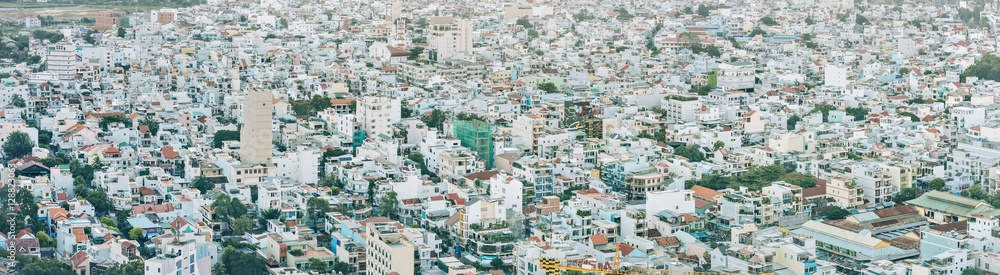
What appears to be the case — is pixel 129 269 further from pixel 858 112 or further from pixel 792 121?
pixel 858 112

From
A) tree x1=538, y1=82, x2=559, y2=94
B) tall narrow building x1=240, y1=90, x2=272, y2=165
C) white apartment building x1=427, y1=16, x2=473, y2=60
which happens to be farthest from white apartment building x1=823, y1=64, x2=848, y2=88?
tall narrow building x1=240, y1=90, x2=272, y2=165

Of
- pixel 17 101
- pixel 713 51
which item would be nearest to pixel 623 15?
pixel 713 51

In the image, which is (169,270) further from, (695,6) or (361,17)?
(695,6)

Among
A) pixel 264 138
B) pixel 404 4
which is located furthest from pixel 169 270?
pixel 404 4

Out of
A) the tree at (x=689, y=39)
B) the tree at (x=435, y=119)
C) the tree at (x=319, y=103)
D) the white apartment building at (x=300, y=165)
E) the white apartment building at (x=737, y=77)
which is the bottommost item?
the white apartment building at (x=300, y=165)

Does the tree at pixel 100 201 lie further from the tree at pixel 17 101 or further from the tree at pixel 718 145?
the tree at pixel 718 145

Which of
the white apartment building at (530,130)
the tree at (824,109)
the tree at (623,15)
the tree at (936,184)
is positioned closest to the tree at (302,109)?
the white apartment building at (530,130)

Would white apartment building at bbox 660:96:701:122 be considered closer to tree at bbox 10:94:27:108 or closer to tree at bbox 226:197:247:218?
tree at bbox 226:197:247:218
